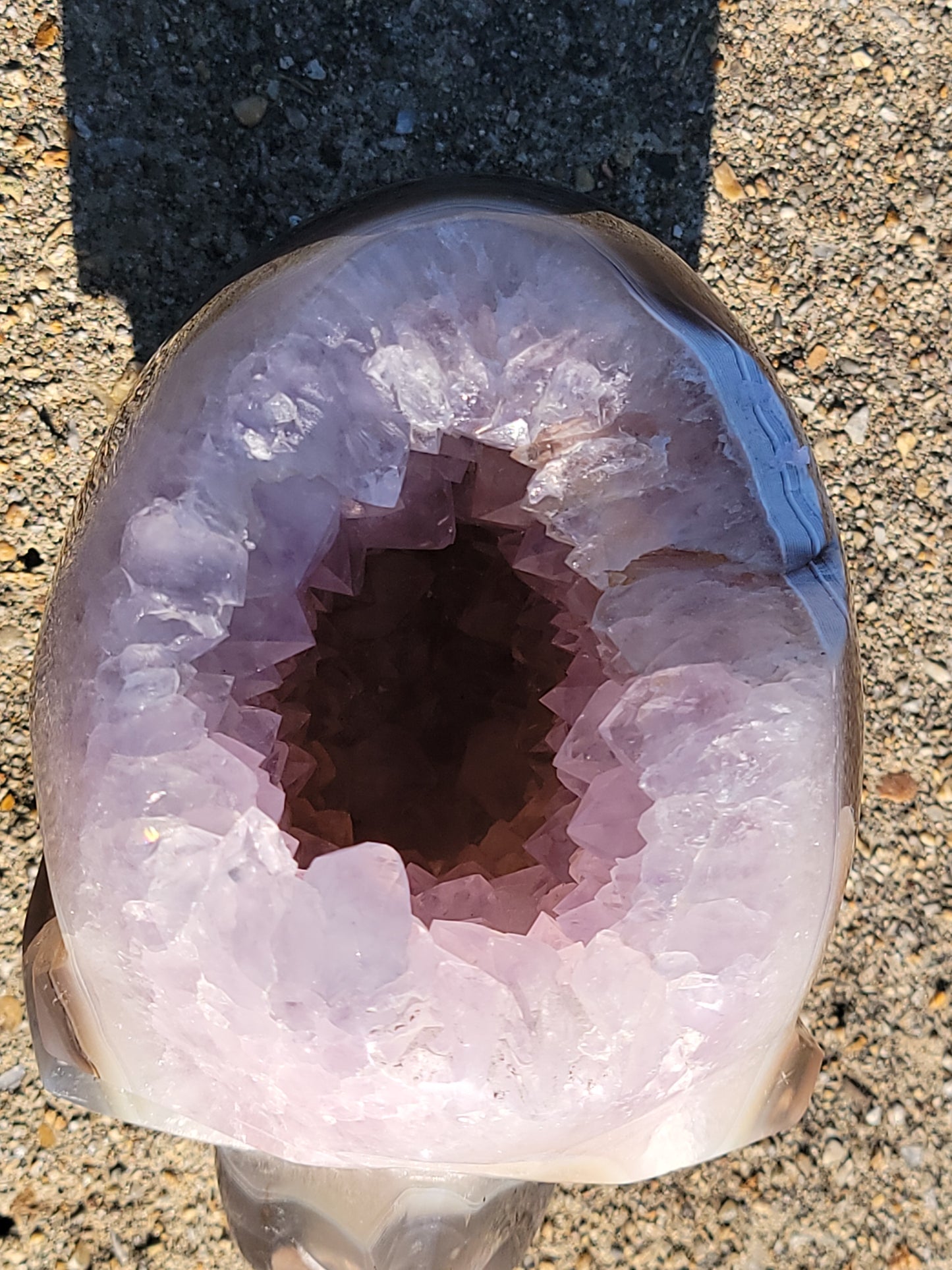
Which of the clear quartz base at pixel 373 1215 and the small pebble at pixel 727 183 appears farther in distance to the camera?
the small pebble at pixel 727 183

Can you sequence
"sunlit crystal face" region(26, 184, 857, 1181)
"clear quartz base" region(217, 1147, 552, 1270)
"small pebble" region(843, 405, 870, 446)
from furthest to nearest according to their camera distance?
1. "small pebble" region(843, 405, 870, 446)
2. "clear quartz base" region(217, 1147, 552, 1270)
3. "sunlit crystal face" region(26, 184, 857, 1181)

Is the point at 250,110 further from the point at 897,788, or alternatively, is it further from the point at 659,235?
the point at 897,788

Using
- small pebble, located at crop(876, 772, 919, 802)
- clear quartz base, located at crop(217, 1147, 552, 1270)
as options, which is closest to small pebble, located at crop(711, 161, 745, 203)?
small pebble, located at crop(876, 772, 919, 802)

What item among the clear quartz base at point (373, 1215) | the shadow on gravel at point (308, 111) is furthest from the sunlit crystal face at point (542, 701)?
the shadow on gravel at point (308, 111)

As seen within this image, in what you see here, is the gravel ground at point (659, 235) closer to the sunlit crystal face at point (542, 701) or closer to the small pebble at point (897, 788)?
the small pebble at point (897, 788)

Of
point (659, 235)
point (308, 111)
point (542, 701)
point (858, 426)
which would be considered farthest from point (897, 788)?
point (308, 111)

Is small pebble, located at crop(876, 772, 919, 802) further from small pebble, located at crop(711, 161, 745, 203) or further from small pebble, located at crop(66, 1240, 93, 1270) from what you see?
small pebble, located at crop(66, 1240, 93, 1270)
